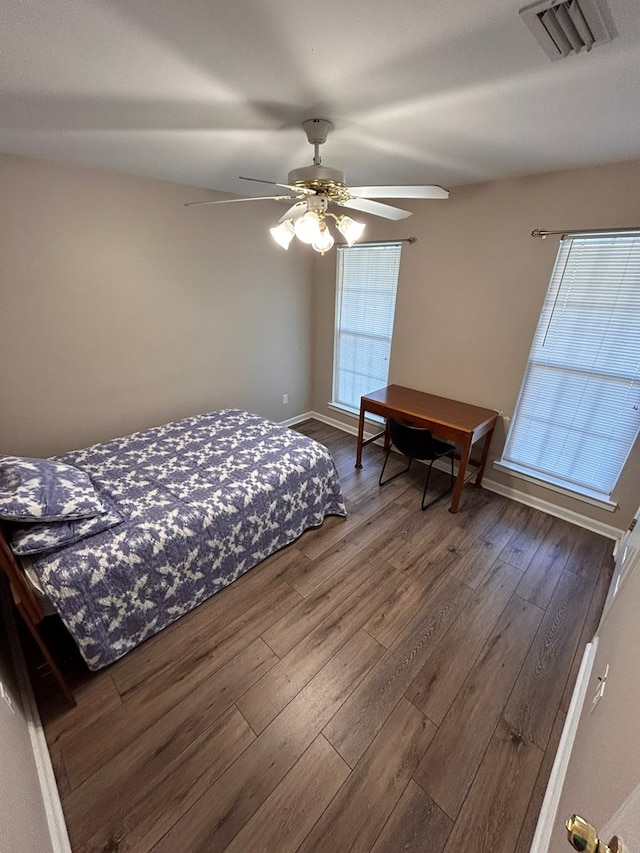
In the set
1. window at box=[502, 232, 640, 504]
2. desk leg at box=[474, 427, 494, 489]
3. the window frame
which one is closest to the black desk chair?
desk leg at box=[474, 427, 494, 489]

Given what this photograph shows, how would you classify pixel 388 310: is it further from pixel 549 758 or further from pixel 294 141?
pixel 549 758

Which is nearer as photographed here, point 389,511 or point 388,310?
point 389,511

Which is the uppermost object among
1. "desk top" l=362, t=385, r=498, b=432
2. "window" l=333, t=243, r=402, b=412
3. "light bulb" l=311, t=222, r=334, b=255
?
"light bulb" l=311, t=222, r=334, b=255

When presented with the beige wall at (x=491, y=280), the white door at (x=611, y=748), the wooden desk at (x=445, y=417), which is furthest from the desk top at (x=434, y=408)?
→ the white door at (x=611, y=748)

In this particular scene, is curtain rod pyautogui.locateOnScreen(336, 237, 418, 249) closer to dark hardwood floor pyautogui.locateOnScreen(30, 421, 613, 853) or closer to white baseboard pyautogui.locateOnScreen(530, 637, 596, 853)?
dark hardwood floor pyautogui.locateOnScreen(30, 421, 613, 853)

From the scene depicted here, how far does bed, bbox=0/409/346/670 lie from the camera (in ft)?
4.82

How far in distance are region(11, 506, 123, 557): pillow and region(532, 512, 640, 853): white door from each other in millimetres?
1885

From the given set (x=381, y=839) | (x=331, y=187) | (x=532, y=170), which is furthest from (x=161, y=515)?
(x=532, y=170)

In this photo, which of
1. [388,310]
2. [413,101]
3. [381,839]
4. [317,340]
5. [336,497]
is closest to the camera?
[381,839]

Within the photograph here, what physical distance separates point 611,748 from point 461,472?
1874mm

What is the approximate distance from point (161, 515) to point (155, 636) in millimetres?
607

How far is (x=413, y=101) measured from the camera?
1298 mm

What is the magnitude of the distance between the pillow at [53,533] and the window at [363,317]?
2.75 m

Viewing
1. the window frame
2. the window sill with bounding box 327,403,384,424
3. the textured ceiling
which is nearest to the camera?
the textured ceiling
